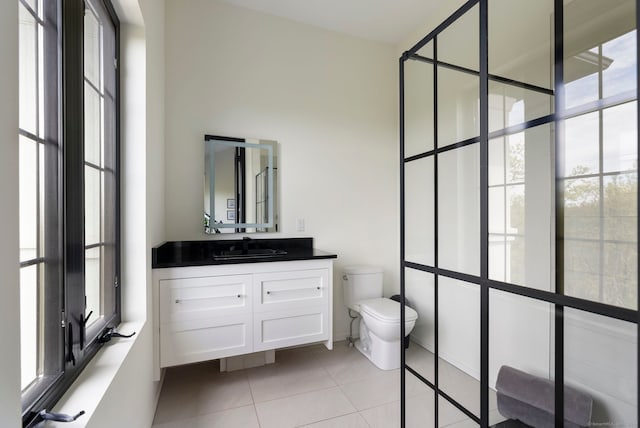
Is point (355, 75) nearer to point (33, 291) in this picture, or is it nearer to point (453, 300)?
point (453, 300)

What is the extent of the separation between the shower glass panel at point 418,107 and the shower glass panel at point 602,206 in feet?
2.13

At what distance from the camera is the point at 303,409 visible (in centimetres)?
181

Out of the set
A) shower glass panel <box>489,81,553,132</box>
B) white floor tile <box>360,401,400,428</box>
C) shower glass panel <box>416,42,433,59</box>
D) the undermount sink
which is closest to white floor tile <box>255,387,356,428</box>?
white floor tile <box>360,401,400,428</box>

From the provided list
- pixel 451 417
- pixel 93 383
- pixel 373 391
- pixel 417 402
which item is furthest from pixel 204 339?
pixel 451 417

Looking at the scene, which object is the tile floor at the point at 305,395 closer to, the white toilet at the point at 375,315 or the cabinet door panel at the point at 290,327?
the white toilet at the point at 375,315

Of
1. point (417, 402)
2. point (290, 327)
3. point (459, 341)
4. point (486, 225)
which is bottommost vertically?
point (417, 402)

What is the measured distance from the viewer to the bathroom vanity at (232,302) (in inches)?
70.8


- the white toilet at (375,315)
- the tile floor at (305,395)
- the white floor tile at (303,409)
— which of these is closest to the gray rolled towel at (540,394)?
the tile floor at (305,395)

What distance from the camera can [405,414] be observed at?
4.92 feet

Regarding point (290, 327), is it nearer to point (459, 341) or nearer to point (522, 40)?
point (459, 341)

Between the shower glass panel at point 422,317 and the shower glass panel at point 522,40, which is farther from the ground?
the shower glass panel at point 522,40

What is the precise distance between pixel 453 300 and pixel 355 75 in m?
2.37

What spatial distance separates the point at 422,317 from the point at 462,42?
1.38 metres

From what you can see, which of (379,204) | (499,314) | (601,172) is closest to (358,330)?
(379,204)
